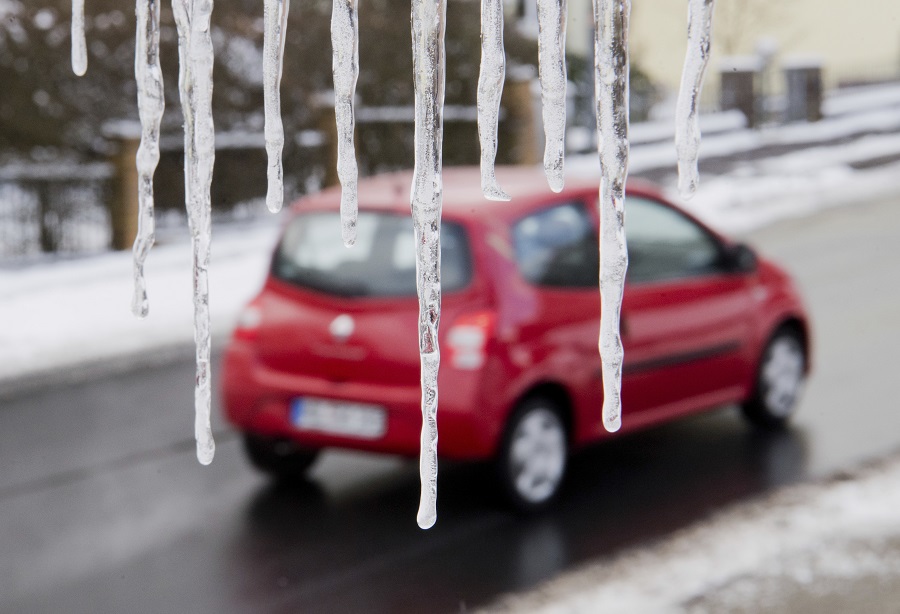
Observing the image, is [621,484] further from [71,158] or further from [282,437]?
[71,158]

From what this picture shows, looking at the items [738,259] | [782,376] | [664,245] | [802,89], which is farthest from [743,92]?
[664,245]

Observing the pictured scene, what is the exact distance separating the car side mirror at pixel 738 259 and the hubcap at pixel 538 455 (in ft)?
5.57

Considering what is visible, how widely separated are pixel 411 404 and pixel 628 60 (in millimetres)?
4282

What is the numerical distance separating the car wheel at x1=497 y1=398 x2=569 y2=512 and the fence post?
38.0 ft

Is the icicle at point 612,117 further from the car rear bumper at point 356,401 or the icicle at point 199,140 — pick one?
the car rear bumper at point 356,401

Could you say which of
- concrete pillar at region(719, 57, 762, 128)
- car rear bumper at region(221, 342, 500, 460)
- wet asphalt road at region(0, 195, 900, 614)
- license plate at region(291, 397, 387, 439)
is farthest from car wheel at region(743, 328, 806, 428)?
concrete pillar at region(719, 57, 762, 128)

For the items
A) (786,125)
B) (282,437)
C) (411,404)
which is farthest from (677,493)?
(786,125)

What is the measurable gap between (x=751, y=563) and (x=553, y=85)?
156 inches

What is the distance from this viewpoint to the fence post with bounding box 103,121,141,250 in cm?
1648

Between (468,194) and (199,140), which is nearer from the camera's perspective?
(199,140)

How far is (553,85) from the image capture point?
59.4 inches

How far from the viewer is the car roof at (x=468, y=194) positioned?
6055 millimetres

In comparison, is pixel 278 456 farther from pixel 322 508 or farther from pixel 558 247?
pixel 558 247

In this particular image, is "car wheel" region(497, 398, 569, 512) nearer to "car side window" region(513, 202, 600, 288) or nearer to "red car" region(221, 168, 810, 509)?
"red car" region(221, 168, 810, 509)
